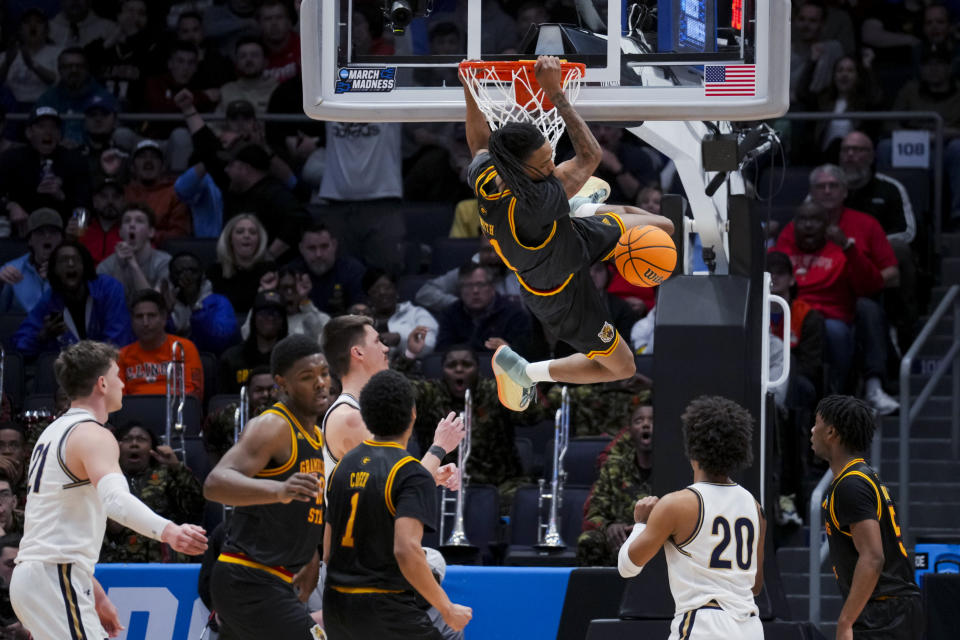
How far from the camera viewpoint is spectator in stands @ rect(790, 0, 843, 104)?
1402 cm

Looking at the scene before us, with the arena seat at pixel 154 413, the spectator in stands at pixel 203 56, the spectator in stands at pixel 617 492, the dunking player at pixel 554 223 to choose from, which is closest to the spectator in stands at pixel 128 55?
the spectator in stands at pixel 203 56

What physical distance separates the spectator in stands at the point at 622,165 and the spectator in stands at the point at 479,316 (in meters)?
1.69

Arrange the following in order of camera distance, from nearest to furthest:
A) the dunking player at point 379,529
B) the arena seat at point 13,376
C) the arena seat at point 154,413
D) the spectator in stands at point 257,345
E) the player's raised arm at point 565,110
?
1. the player's raised arm at point 565,110
2. the dunking player at point 379,529
3. the arena seat at point 154,413
4. the spectator in stands at point 257,345
5. the arena seat at point 13,376

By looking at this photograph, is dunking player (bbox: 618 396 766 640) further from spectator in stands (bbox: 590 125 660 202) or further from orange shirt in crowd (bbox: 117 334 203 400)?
spectator in stands (bbox: 590 125 660 202)

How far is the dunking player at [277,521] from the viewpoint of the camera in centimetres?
709

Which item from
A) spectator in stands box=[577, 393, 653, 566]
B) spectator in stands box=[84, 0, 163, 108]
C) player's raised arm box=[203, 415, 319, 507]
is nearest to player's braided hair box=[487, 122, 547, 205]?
player's raised arm box=[203, 415, 319, 507]

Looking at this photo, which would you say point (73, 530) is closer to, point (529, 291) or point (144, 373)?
point (529, 291)

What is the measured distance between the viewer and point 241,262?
501 inches

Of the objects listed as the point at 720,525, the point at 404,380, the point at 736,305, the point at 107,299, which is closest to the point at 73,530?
the point at 404,380

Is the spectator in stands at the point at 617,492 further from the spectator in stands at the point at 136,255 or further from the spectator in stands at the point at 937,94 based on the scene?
the spectator in stands at the point at 937,94

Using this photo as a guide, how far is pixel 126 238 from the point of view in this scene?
510 inches

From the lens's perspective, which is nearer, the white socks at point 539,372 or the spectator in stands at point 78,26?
the white socks at point 539,372

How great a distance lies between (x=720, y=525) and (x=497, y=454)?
4812 mm

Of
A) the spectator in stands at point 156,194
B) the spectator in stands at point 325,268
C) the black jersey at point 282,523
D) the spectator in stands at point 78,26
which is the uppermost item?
the spectator in stands at point 78,26
